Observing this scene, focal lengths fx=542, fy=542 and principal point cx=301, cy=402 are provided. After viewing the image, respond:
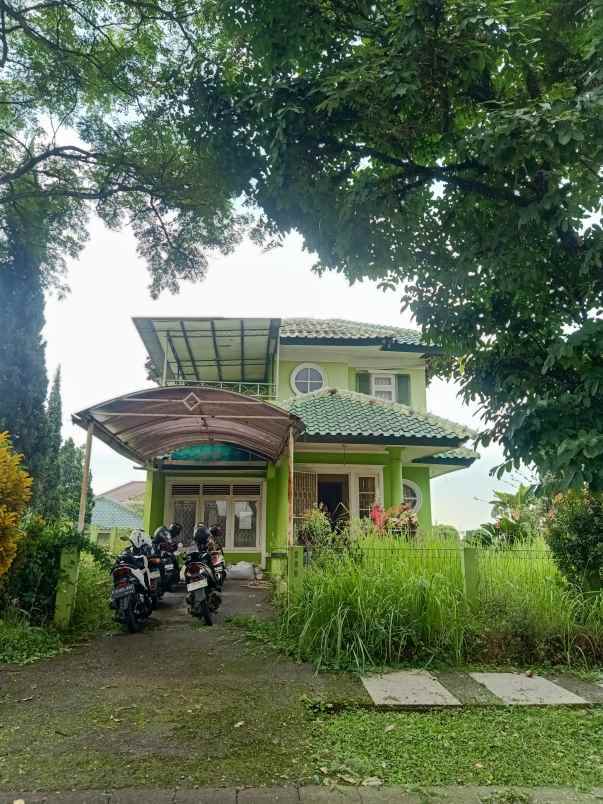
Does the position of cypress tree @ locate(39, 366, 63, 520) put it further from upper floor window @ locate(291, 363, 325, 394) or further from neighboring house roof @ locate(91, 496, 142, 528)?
neighboring house roof @ locate(91, 496, 142, 528)

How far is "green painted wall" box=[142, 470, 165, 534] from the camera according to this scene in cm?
1441

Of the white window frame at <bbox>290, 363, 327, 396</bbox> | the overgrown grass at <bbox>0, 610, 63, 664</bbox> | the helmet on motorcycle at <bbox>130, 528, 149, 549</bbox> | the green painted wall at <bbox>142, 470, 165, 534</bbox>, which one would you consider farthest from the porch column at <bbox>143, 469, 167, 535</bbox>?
the overgrown grass at <bbox>0, 610, 63, 664</bbox>

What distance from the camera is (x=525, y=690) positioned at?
4.77 m

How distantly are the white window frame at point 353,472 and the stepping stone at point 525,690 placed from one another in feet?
24.7

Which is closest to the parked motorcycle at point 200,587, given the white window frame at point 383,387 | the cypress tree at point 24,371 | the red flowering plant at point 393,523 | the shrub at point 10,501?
the shrub at point 10,501

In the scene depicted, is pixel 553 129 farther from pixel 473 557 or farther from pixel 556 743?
pixel 473 557

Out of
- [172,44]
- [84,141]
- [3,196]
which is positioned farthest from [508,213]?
[3,196]

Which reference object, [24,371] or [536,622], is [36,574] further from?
[24,371]

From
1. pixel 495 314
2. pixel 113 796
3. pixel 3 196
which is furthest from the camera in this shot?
pixel 3 196

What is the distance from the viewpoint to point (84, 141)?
368 inches

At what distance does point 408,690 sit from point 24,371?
14672 mm

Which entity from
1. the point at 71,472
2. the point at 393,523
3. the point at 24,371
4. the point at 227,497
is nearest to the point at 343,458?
the point at 227,497

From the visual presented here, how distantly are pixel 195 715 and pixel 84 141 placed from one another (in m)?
9.16

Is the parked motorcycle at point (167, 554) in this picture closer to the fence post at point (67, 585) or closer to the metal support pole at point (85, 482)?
the metal support pole at point (85, 482)
